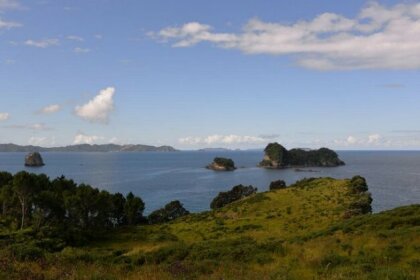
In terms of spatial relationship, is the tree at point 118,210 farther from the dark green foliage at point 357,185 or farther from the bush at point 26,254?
the bush at point 26,254

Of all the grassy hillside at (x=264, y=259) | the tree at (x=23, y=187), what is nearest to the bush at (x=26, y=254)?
the grassy hillside at (x=264, y=259)

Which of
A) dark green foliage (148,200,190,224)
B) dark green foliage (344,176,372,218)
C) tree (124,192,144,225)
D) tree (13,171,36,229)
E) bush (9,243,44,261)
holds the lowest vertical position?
dark green foliage (148,200,190,224)

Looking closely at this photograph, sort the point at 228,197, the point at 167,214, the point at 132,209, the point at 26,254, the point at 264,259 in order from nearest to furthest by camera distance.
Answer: the point at 26,254 → the point at 264,259 → the point at 132,209 → the point at 167,214 → the point at 228,197

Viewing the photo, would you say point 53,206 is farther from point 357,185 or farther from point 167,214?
point 357,185

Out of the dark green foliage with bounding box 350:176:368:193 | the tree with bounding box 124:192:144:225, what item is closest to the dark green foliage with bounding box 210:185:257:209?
the tree with bounding box 124:192:144:225

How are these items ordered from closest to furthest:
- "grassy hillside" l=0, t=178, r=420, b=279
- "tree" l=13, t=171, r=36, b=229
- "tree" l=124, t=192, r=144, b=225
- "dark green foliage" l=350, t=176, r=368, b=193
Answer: "grassy hillside" l=0, t=178, r=420, b=279
"tree" l=13, t=171, r=36, b=229
"tree" l=124, t=192, r=144, b=225
"dark green foliage" l=350, t=176, r=368, b=193

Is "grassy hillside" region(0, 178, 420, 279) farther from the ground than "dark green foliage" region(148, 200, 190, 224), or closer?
farther from the ground

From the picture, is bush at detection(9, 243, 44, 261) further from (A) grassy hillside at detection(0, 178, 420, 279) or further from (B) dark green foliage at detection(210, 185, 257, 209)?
(B) dark green foliage at detection(210, 185, 257, 209)

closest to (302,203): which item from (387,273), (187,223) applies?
(187,223)

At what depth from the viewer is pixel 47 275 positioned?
13859 mm

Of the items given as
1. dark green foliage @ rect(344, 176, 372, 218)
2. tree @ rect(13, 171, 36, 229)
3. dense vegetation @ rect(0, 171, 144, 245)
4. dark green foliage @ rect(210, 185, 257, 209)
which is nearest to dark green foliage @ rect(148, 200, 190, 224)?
dark green foliage @ rect(210, 185, 257, 209)

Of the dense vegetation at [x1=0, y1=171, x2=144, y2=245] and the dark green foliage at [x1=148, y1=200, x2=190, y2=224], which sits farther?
the dark green foliage at [x1=148, y1=200, x2=190, y2=224]

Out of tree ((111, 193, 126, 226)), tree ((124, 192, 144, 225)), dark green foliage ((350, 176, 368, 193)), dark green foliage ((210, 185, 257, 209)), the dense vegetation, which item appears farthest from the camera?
dark green foliage ((210, 185, 257, 209))

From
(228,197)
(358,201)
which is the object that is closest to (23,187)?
(358,201)
